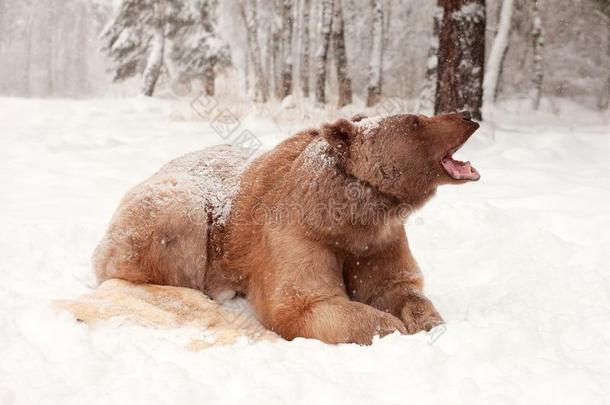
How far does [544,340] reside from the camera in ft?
10.5

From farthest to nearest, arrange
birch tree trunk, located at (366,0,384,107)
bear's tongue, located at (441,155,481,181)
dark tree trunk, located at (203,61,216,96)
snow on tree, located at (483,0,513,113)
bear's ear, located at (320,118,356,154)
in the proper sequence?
1. dark tree trunk, located at (203,61,216,96)
2. birch tree trunk, located at (366,0,384,107)
3. snow on tree, located at (483,0,513,113)
4. bear's ear, located at (320,118,356,154)
5. bear's tongue, located at (441,155,481,181)

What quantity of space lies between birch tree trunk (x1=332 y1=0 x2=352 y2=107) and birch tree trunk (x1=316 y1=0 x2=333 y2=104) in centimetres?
35

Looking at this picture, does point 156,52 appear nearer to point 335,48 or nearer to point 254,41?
point 254,41

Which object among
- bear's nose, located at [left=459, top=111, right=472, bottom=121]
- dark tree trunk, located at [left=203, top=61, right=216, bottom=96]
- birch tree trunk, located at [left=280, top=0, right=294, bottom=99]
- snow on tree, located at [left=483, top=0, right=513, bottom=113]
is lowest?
dark tree trunk, located at [left=203, top=61, right=216, bottom=96]

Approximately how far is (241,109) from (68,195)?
24.9 ft

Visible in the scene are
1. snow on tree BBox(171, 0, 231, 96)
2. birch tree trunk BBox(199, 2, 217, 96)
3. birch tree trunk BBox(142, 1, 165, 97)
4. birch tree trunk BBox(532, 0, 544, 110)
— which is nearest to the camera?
birch tree trunk BBox(532, 0, 544, 110)

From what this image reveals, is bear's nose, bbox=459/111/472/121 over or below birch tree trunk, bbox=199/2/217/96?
over

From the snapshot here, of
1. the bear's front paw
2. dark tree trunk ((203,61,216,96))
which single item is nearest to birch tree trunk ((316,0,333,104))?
dark tree trunk ((203,61,216,96))

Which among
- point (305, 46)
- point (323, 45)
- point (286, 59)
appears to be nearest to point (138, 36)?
point (305, 46)

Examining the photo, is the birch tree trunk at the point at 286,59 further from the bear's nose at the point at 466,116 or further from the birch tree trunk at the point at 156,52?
the bear's nose at the point at 466,116

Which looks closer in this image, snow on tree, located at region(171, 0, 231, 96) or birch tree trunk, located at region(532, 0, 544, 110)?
birch tree trunk, located at region(532, 0, 544, 110)

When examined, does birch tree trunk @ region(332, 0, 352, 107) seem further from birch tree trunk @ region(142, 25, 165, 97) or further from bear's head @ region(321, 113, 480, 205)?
bear's head @ region(321, 113, 480, 205)

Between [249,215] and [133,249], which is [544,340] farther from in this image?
[133,249]

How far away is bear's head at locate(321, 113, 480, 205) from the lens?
12.6 ft
